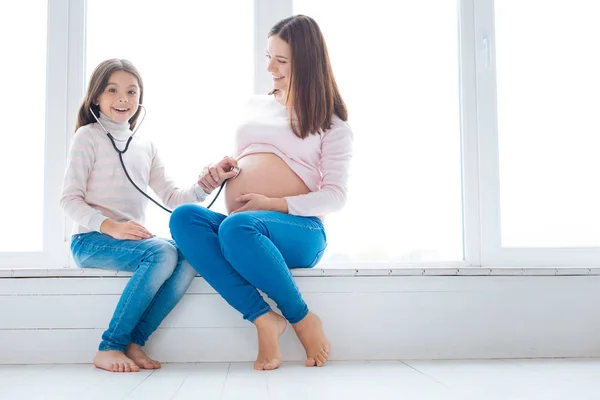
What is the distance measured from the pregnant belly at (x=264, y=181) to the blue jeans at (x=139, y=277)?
243 mm

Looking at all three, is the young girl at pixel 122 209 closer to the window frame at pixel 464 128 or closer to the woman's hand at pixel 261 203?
the woman's hand at pixel 261 203

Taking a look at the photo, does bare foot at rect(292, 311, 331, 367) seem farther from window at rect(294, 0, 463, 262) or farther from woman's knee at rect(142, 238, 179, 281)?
window at rect(294, 0, 463, 262)

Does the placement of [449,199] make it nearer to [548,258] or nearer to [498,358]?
[548,258]

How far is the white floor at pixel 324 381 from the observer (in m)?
1.21

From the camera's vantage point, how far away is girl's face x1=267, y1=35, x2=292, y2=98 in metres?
1.87

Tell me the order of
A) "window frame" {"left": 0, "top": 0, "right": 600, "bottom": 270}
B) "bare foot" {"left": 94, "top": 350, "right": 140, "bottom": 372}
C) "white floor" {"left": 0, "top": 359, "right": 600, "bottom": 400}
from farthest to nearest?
1. "window frame" {"left": 0, "top": 0, "right": 600, "bottom": 270}
2. "bare foot" {"left": 94, "top": 350, "right": 140, "bottom": 372}
3. "white floor" {"left": 0, "top": 359, "right": 600, "bottom": 400}

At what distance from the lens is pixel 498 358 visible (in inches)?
70.4

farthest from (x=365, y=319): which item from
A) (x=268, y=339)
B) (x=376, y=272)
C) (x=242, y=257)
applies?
(x=242, y=257)

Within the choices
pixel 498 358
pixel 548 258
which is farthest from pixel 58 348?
pixel 548 258

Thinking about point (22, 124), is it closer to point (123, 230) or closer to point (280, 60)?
→ point (123, 230)

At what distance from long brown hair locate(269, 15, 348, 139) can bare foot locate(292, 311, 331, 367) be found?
580 millimetres

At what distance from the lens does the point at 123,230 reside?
1.71 meters

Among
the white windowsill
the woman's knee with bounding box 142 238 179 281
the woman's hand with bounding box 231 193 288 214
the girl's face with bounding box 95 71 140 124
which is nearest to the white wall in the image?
the white windowsill

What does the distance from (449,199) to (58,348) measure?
1.42 meters
